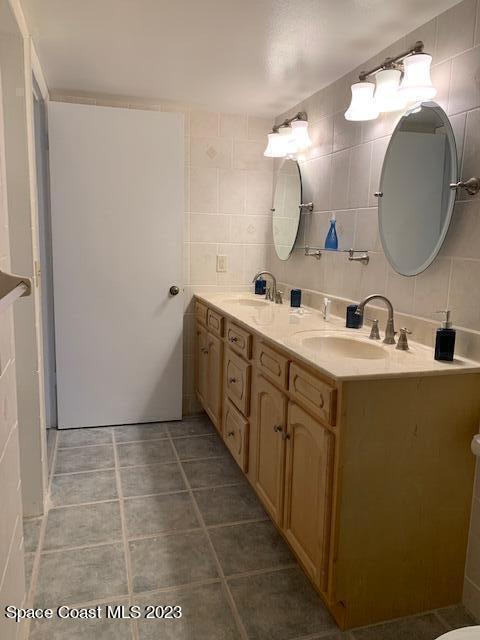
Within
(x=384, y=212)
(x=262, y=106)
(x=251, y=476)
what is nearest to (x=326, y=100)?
(x=262, y=106)

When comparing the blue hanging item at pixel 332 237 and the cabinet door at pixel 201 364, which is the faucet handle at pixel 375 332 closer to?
the blue hanging item at pixel 332 237

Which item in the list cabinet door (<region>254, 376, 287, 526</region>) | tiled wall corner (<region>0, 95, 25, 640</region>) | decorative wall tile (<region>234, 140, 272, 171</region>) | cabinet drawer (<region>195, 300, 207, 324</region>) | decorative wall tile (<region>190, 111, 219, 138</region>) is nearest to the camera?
tiled wall corner (<region>0, 95, 25, 640</region>)

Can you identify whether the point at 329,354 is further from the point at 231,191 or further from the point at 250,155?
the point at 250,155

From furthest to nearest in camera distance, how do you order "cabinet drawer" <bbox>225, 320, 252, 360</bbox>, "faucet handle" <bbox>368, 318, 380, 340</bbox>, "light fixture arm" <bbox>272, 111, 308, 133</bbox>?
"light fixture arm" <bbox>272, 111, 308, 133</bbox> < "cabinet drawer" <bbox>225, 320, 252, 360</bbox> < "faucet handle" <bbox>368, 318, 380, 340</bbox>

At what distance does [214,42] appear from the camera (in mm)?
2131

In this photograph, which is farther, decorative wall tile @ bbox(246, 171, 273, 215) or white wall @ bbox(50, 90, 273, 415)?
decorative wall tile @ bbox(246, 171, 273, 215)

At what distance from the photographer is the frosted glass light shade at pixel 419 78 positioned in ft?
5.78

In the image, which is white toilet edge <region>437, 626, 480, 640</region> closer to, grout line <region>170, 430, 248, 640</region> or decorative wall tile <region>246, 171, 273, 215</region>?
grout line <region>170, 430, 248, 640</region>

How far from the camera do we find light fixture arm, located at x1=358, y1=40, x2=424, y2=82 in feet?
5.93

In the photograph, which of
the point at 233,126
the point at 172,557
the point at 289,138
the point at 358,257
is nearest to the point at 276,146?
the point at 289,138

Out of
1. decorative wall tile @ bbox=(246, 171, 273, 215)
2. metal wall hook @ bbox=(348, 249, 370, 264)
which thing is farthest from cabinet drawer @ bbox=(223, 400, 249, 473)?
decorative wall tile @ bbox=(246, 171, 273, 215)

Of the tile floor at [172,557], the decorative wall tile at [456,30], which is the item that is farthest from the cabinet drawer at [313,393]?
the decorative wall tile at [456,30]

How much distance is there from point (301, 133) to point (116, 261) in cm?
132

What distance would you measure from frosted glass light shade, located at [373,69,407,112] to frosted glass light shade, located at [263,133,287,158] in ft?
3.39
